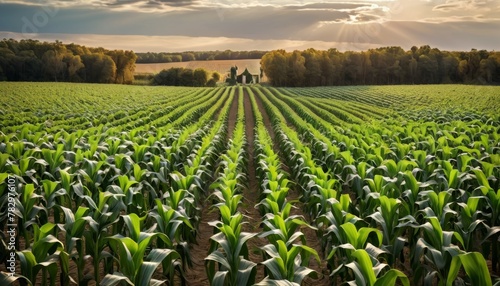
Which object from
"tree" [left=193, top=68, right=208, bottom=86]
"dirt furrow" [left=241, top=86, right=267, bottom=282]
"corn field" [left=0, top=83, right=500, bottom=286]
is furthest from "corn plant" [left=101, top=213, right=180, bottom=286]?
"tree" [left=193, top=68, right=208, bottom=86]

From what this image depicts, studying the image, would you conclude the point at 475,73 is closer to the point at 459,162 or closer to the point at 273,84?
the point at 273,84

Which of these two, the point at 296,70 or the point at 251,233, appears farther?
the point at 296,70

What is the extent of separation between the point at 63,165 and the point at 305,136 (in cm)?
1197

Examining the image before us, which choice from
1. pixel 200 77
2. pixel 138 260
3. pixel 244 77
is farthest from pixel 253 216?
pixel 244 77

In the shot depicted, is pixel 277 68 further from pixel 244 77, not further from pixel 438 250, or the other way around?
pixel 438 250

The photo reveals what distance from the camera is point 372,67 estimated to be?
12150cm

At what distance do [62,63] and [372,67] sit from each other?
2969 inches

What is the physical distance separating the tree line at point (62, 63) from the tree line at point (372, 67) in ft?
116

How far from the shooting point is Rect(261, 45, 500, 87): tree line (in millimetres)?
113750

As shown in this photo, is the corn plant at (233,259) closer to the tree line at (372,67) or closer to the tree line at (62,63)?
the tree line at (62,63)

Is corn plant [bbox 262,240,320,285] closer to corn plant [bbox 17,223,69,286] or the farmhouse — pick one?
corn plant [bbox 17,223,69,286]

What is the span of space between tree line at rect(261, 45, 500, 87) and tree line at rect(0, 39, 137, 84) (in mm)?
35355

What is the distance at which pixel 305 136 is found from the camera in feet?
66.1

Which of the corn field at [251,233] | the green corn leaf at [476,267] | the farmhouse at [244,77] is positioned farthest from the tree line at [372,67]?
the green corn leaf at [476,267]
